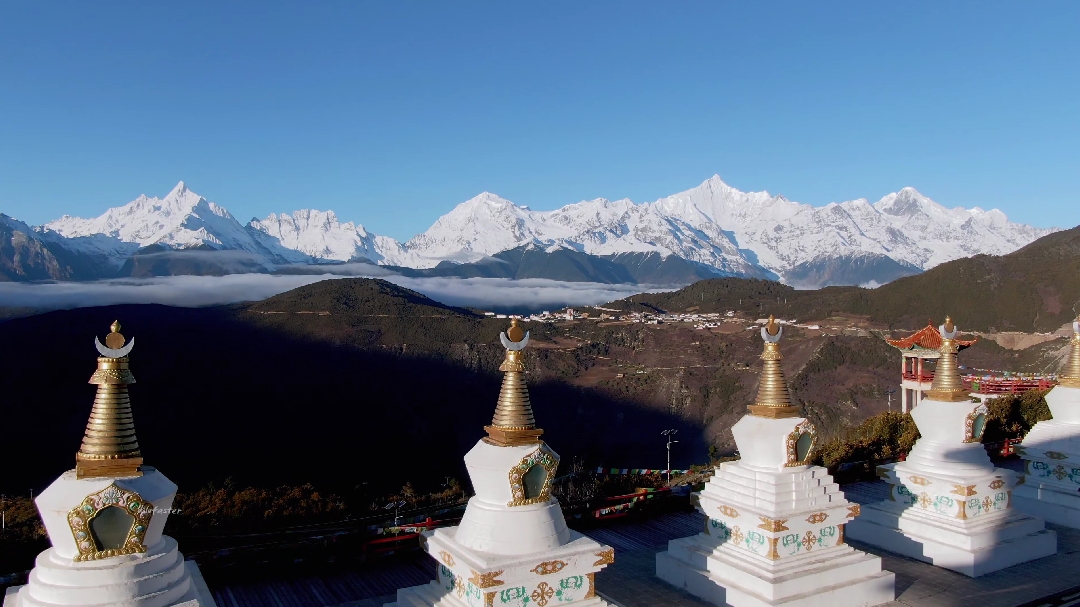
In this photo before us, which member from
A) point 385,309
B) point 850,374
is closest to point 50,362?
point 385,309

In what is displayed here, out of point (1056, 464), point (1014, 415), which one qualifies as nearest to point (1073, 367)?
point (1056, 464)

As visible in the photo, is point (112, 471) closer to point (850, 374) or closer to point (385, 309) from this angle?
point (850, 374)

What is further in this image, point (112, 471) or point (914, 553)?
point (914, 553)

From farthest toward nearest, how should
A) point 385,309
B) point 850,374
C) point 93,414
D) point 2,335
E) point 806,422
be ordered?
point 385,309, point 2,335, point 850,374, point 806,422, point 93,414

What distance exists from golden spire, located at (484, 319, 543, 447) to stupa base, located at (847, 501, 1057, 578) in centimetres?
755

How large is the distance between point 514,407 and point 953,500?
7909 millimetres

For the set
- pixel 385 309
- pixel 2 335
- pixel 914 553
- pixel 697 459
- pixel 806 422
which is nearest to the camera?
pixel 806 422

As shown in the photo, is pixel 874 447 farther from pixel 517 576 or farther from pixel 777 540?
pixel 517 576

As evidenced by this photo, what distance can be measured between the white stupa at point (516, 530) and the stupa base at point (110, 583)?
2545mm

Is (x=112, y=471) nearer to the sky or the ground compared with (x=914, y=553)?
nearer to the sky

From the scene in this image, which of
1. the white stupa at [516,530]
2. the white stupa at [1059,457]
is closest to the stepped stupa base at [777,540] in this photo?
the white stupa at [516,530]

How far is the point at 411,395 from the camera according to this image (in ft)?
230

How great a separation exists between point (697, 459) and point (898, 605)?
46.3 meters

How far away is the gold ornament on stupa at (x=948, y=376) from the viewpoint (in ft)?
41.1
